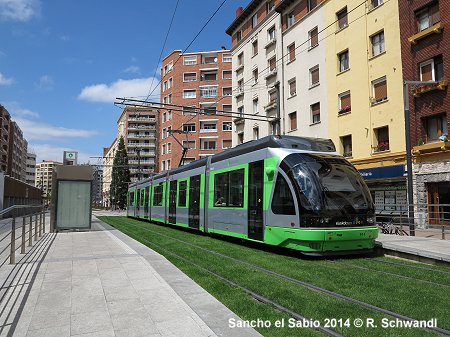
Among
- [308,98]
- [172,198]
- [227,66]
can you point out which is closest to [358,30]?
[308,98]

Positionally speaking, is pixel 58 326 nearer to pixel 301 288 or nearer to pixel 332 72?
pixel 301 288

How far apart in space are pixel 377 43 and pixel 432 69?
4.21m

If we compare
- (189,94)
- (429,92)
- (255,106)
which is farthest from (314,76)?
(189,94)

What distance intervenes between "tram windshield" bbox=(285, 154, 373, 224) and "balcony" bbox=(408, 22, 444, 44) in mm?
12961

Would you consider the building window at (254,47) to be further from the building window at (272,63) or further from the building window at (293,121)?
the building window at (293,121)

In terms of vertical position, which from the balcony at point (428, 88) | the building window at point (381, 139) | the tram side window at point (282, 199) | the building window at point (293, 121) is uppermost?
the building window at point (293, 121)

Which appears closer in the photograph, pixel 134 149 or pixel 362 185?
pixel 362 185

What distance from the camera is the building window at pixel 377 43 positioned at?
2227 centimetres

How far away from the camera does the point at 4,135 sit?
90.6 m

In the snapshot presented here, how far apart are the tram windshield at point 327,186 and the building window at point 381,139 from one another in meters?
13.0

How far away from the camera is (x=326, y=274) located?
24.0 feet

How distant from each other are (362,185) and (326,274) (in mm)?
3271

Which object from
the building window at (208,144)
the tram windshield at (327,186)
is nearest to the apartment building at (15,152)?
the building window at (208,144)

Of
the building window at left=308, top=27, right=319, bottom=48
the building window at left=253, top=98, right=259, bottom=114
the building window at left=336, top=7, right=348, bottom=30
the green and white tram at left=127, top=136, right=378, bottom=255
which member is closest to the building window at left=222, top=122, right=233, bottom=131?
the building window at left=253, top=98, right=259, bottom=114
